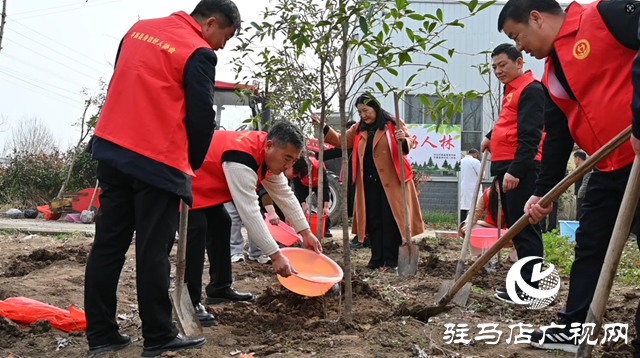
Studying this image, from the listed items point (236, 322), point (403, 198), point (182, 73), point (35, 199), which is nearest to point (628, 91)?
point (182, 73)

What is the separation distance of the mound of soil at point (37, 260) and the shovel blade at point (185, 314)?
270cm

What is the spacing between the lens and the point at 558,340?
8.96 ft

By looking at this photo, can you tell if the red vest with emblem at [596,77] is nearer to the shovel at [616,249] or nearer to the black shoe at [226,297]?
the shovel at [616,249]

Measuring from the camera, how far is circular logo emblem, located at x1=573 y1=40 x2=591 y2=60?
249 cm

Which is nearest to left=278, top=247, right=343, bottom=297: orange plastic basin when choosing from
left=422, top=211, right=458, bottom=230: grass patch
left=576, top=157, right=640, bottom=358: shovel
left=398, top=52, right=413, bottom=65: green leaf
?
left=398, top=52, right=413, bottom=65: green leaf

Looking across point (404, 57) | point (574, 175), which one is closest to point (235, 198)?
point (404, 57)

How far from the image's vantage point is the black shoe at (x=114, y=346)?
2740 millimetres

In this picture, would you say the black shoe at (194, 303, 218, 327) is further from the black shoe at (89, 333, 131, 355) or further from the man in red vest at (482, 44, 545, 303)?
the man in red vest at (482, 44, 545, 303)

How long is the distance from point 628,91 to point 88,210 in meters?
10.6

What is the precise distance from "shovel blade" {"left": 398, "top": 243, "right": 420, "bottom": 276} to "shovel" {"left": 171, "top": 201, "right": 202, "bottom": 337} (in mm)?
2456

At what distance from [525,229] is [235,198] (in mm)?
2099

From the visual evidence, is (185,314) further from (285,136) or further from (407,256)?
(407,256)

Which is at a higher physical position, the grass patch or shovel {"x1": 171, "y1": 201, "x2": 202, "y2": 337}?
shovel {"x1": 171, "y1": 201, "x2": 202, "y2": 337}

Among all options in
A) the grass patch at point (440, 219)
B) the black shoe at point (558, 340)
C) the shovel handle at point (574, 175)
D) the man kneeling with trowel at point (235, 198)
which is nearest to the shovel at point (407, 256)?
the man kneeling with trowel at point (235, 198)
